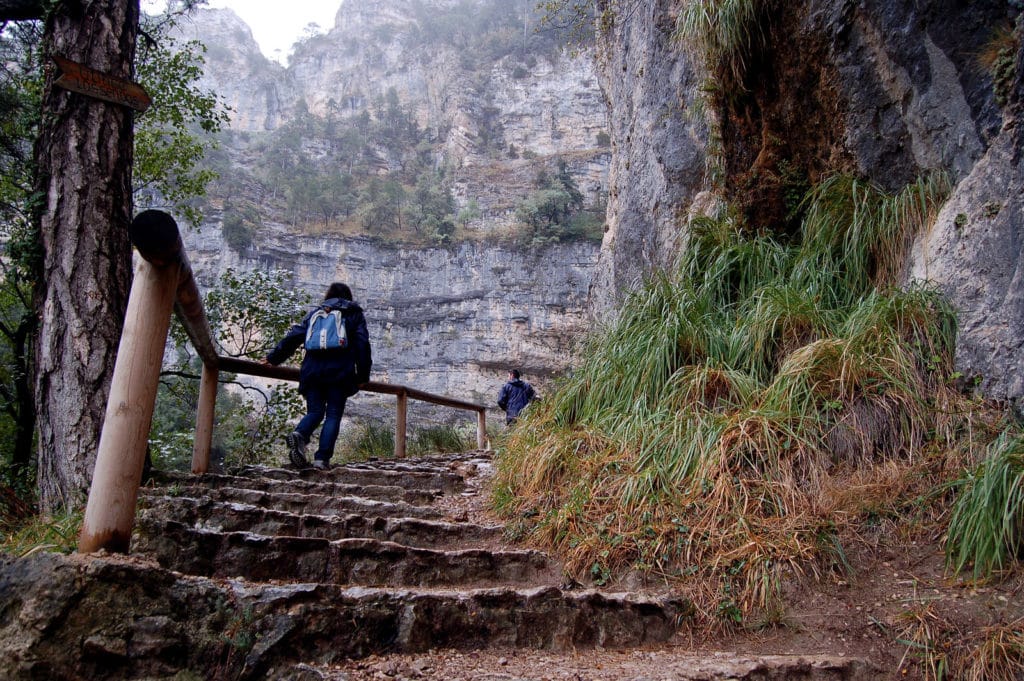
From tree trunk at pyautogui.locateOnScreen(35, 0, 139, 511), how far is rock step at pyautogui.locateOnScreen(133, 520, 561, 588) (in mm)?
1252

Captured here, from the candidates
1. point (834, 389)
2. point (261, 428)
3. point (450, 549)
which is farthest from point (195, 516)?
point (261, 428)

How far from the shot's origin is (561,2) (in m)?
7.89

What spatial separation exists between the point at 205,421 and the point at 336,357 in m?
1.04

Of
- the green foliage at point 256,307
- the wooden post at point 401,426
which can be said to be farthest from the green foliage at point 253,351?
the wooden post at point 401,426

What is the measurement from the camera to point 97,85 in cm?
335

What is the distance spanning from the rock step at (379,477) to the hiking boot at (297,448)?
0.22ft

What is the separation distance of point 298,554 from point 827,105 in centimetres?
479

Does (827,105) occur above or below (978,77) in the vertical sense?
above

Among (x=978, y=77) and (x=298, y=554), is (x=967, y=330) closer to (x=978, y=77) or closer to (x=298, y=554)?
(x=978, y=77)

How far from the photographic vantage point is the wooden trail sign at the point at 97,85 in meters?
3.24

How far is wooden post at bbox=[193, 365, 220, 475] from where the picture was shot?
14.2ft

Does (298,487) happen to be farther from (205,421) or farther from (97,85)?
(97,85)

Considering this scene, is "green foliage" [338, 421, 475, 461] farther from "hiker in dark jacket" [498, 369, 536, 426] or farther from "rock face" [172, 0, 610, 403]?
"rock face" [172, 0, 610, 403]

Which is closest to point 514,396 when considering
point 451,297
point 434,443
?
point 434,443
